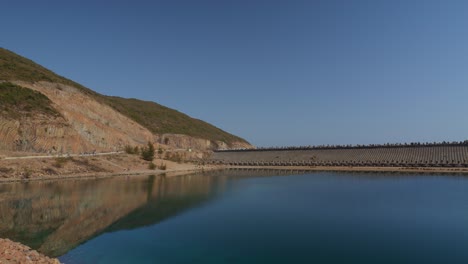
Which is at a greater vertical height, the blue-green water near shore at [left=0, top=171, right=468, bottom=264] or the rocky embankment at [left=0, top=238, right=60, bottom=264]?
the blue-green water near shore at [left=0, top=171, right=468, bottom=264]

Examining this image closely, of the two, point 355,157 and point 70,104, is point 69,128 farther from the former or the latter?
point 355,157

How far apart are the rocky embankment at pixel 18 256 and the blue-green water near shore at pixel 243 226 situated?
4.02 feet

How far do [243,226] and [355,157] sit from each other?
71485mm

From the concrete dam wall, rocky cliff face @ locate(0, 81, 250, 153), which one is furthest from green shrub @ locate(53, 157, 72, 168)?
the concrete dam wall

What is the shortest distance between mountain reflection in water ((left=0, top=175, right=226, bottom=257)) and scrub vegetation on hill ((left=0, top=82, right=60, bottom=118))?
2470 centimetres

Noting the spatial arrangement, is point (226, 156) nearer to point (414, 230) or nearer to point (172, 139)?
point (172, 139)

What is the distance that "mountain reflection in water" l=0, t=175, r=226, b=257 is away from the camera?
2297 centimetres

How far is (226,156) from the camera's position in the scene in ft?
390

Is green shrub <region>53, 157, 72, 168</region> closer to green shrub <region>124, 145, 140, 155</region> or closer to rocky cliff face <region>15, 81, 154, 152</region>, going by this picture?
rocky cliff face <region>15, 81, 154, 152</region>

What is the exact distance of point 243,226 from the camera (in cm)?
2494

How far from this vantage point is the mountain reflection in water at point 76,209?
22969 mm

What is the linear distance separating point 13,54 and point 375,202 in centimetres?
11016

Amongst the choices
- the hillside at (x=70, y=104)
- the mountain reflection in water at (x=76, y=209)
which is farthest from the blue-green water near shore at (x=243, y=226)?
the hillside at (x=70, y=104)

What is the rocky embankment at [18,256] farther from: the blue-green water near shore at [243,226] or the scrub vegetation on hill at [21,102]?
the scrub vegetation on hill at [21,102]
